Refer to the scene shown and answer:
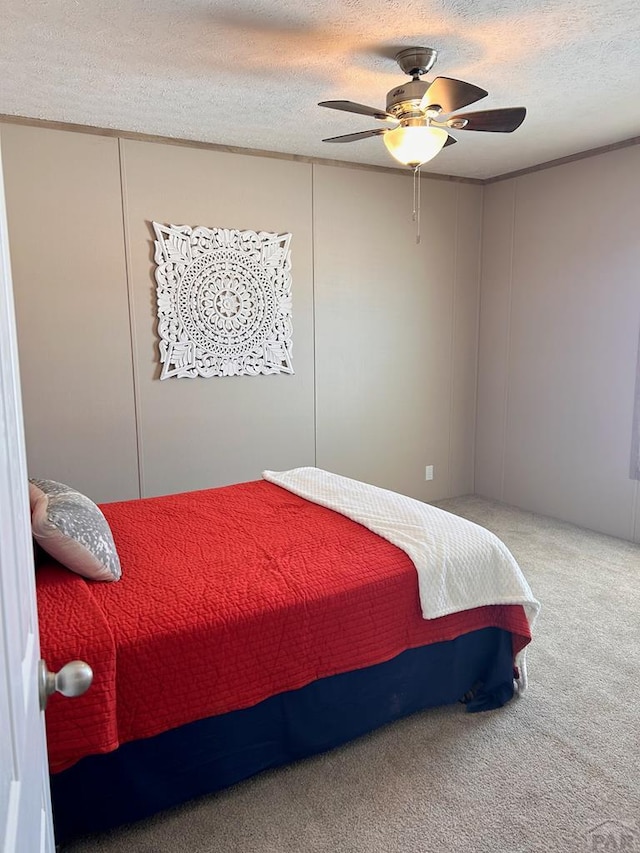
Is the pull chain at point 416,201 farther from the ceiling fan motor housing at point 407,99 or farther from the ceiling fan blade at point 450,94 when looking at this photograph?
the ceiling fan blade at point 450,94

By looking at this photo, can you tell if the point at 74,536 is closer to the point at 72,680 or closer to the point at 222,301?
the point at 72,680

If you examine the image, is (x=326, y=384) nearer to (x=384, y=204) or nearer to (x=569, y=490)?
(x=384, y=204)

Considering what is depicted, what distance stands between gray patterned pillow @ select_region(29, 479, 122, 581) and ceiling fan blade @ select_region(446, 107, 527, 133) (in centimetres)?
209

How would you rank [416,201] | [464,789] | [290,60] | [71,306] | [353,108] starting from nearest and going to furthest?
1. [464,789]
2. [353,108]
3. [290,60]
4. [71,306]
5. [416,201]

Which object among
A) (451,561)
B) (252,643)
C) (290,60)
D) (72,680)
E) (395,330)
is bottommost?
(252,643)

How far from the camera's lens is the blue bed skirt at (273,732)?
176 centimetres

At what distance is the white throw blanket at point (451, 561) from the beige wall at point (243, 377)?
1.80 meters

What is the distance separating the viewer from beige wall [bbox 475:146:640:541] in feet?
13.8

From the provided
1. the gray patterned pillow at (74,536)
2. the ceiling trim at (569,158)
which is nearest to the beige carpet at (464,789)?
the gray patterned pillow at (74,536)

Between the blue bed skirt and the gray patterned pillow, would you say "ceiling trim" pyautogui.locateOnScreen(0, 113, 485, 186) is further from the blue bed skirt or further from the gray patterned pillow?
the blue bed skirt

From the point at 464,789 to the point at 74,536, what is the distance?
1529mm

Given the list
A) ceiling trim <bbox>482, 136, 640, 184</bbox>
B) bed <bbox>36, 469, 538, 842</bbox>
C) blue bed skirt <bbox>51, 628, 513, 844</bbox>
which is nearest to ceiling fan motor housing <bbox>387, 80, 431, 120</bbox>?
bed <bbox>36, 469, 538, 842</bbox>

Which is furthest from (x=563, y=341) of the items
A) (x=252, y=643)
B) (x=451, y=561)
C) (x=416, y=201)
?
(x=252, y=643)

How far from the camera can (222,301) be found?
4.07m
